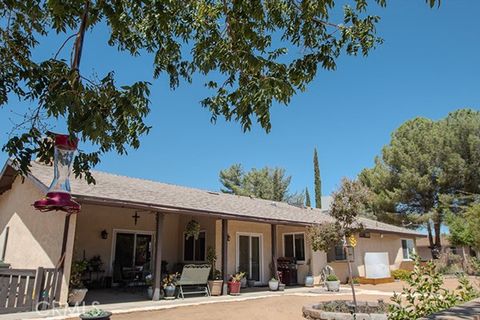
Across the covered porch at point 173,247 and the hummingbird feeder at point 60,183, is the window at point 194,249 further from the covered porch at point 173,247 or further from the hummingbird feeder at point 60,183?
the hummingbird feeder at point 60,183

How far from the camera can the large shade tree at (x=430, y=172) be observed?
84.6 feet

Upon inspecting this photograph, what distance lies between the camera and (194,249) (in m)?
15.6

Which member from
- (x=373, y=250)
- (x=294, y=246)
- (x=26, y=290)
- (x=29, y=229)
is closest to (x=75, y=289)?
(x=26, y=290)

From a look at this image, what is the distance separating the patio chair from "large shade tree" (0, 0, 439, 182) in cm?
804

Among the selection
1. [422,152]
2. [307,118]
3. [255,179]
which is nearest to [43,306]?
[307,118]

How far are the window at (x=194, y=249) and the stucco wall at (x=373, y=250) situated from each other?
612 cm

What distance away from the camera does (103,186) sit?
11477 millimetres

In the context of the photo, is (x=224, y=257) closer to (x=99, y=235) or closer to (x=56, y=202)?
(x=99, y=235)

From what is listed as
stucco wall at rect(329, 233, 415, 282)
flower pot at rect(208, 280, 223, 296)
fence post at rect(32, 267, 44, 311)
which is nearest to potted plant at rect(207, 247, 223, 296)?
flower pot at rect(208, 280, 223, 296)

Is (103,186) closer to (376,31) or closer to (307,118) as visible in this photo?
(376,31)

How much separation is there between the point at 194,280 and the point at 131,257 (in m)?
4.15

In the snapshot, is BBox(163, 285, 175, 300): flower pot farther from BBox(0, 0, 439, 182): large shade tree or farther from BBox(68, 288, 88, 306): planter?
Result: BBox(0, 0, 439, 182): large shade tree

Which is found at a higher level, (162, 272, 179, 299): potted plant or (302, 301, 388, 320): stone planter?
(162, 272, 179, 299): potted plant

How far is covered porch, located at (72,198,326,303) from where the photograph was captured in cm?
1326
